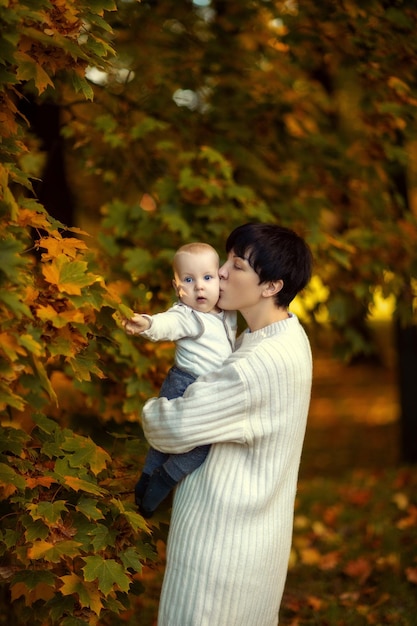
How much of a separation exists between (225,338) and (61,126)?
93.3 inches

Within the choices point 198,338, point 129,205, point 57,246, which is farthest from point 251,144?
point 57,246

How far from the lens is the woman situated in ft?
9.01

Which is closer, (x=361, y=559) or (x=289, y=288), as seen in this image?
(x=289, y=288)

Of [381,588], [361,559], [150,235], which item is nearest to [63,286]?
[150,235]

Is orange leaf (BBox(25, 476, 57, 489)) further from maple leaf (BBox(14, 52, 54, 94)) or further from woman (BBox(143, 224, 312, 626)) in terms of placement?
maple leaf (BBox(14, 52, 54, 94))

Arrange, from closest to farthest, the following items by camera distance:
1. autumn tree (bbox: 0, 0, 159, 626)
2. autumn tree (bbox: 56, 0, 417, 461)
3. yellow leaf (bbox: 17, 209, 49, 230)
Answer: autumn tree (bbox: 0, 0, 159, 626), yellow leaf (bbox: 17, 209, 49, 230), autumn tree (bbox: 56, 0, 417, 461)

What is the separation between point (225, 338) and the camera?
9.46ft

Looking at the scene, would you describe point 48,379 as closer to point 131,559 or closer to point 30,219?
point 30,219

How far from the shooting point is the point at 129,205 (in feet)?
16.3

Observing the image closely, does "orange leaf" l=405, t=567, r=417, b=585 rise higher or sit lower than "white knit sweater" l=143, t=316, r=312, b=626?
lower

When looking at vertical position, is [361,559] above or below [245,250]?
below

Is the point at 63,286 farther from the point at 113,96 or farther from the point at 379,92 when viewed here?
the point at 379,92

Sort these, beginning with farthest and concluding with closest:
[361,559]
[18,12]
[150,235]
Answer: [361,559], [150,235], [18,12]

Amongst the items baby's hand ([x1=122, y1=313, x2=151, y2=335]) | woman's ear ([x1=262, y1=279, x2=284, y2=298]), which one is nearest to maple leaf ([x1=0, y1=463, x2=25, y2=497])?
baby's hand ([x1=122, y1=313, x2=151, y2=335])
